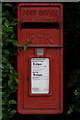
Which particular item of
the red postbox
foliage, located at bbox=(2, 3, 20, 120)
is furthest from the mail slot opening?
foliage, located at bbox=(2, 3, 20, 120)

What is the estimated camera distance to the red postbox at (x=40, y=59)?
7.70ft

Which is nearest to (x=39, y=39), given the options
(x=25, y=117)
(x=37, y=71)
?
(x=37, y=71)

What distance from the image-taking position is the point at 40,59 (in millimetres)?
2369

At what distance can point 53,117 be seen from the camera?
3.02 metres

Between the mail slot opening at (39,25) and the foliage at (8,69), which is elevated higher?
the mail slot opening at (39,25)
